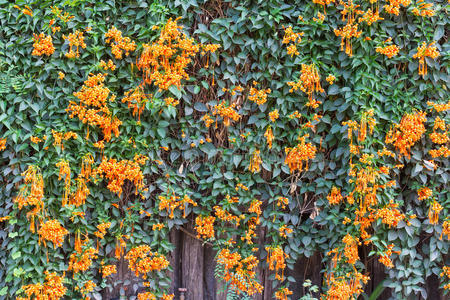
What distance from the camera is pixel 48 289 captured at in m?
3.44

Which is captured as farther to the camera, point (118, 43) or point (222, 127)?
point (222, 127)

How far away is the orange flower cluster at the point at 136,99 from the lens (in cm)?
350

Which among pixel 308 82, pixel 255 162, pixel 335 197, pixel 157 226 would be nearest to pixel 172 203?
pixel 157 226

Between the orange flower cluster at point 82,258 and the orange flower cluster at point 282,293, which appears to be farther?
the orange flower cluster at point 282,293

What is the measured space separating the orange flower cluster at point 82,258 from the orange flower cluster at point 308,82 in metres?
2.03

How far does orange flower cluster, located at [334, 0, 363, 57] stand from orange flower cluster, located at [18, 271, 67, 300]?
2.85 meters

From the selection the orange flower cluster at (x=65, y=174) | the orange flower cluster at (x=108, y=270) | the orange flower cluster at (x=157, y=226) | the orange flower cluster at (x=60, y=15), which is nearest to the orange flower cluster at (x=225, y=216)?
the orange flower cluster at (x=157, y=226)

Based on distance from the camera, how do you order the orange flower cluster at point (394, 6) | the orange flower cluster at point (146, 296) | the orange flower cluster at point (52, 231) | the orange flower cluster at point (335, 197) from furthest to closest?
the orange flower cluster at point (146, 296) → the orange flower cluster at point (335, 197) → the orange flower cluster at point (52, 231) → the orange flower cluster at point (394, 6)

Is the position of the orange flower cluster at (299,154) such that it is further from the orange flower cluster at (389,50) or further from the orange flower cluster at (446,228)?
the orange flower cluster at (446,228)

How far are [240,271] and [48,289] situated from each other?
1500mm

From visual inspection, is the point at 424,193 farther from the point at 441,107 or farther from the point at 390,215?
the point at 441,107

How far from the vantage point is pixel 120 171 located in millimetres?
3494

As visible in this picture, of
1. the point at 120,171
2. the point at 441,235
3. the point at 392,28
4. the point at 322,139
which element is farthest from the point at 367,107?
the point at 120,171

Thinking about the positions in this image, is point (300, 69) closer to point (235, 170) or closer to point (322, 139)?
point (322, 139)
